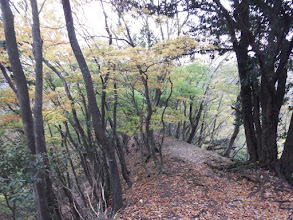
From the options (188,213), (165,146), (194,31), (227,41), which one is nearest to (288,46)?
(227,41)

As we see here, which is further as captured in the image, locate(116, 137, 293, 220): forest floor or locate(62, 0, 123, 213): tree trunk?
locate(116, 137, 293, 220): forest floor

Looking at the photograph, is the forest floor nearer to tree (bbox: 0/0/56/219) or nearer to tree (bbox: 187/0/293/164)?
tree (bbox: 187/0/293/164)

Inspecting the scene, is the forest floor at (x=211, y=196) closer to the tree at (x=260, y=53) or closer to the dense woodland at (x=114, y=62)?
the dense woodland at (x=114, y=62)

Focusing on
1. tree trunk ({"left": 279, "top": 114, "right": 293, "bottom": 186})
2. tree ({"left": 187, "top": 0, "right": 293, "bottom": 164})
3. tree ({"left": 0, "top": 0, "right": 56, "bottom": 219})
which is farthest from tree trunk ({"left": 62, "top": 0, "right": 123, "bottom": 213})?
tree trunk ({"left": 279, "top": 114, "right": 293, "bottom": 186})

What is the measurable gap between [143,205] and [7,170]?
13.1 ft

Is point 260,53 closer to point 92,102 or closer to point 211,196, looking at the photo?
point 211,196

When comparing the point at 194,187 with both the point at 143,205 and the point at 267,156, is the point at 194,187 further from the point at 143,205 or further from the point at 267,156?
the point at 267,156

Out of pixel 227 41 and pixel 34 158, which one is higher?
pixel 227 41

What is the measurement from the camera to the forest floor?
444cm

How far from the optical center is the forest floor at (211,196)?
4441 mm

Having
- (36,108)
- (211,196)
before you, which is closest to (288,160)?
(211,196)

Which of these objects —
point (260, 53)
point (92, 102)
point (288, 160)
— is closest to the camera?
point (92, 102)

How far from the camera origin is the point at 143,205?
17.2 ft

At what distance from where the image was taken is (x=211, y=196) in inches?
215
